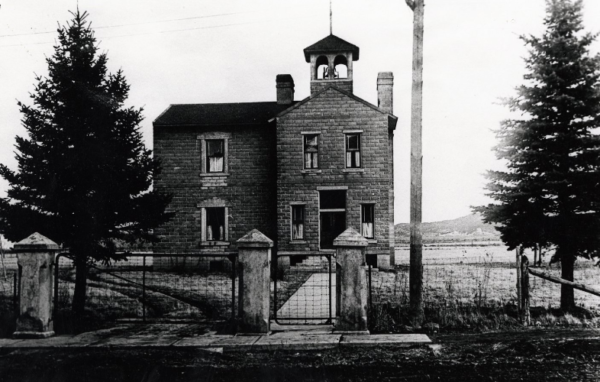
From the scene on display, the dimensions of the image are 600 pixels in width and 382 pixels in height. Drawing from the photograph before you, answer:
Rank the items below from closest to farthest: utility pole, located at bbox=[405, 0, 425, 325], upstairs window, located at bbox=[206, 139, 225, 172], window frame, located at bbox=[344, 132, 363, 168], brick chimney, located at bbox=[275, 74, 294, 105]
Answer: utility pole, located at bbox=[405, 0, 425, 325] → window frame, located at bbox=[344, 132, 363, 168] → upstairs window, located at bbox=[206, 139, 225, 172] → brick chimney, located at bbox=[275, 74, 294, 105]

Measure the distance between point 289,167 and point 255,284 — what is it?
1571cm

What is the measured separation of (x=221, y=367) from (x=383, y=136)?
18024 millimetres

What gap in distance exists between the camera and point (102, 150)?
471 inches

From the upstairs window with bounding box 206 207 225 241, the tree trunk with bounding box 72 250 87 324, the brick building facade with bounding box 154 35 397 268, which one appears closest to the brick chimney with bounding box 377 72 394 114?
the brick building facade with bounding box 154 35 397 268

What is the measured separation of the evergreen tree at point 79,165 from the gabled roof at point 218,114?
1306 centimetres

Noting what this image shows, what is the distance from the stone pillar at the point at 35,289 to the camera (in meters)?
9.21

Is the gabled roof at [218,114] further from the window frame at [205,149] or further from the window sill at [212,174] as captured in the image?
the window sill at [212,174]

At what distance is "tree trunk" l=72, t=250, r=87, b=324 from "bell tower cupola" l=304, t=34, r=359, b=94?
16.1 metres

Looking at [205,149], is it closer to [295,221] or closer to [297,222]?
[295,221]


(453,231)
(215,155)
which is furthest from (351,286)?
(453,231)

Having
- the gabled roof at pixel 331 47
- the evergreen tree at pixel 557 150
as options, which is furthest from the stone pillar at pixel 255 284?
the gabled roof at pixel 331 47

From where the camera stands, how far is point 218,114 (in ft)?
87.5

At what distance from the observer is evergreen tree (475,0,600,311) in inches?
466

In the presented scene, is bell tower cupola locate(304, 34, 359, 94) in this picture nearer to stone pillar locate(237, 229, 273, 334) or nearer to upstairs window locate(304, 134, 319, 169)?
upstairs window locate(304, 134, 319, 169)
